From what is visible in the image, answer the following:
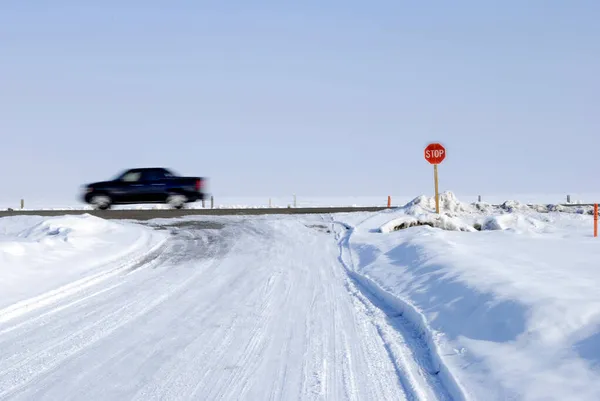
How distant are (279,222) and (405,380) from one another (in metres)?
17.2

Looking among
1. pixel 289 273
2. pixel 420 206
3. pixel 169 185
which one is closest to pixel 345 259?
pixel 289 273

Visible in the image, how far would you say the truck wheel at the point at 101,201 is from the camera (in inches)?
1282

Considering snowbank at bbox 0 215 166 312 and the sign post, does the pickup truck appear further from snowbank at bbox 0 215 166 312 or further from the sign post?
the sign post

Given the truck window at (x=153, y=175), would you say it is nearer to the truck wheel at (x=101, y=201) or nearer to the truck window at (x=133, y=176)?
the truck window at (x=133, y=176)

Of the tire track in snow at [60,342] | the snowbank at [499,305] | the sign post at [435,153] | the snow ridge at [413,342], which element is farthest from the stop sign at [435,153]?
the tire track in snow at [60,342]

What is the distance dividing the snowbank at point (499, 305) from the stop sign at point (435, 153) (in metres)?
5.68

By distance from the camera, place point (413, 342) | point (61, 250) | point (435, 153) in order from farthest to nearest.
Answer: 1. point (435, 153)
2. point (61, 250)
3. point (413, 342)

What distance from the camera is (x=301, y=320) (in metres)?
9.26

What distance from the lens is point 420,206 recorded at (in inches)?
1096

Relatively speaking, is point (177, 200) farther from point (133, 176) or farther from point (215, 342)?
point (215, 342)

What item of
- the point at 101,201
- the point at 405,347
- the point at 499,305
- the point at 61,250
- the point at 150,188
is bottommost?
the point at 405,347

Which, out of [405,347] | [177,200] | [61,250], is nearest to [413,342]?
[405,347]

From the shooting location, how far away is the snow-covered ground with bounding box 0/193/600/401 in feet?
20.5

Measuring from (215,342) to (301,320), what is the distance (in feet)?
5.15
